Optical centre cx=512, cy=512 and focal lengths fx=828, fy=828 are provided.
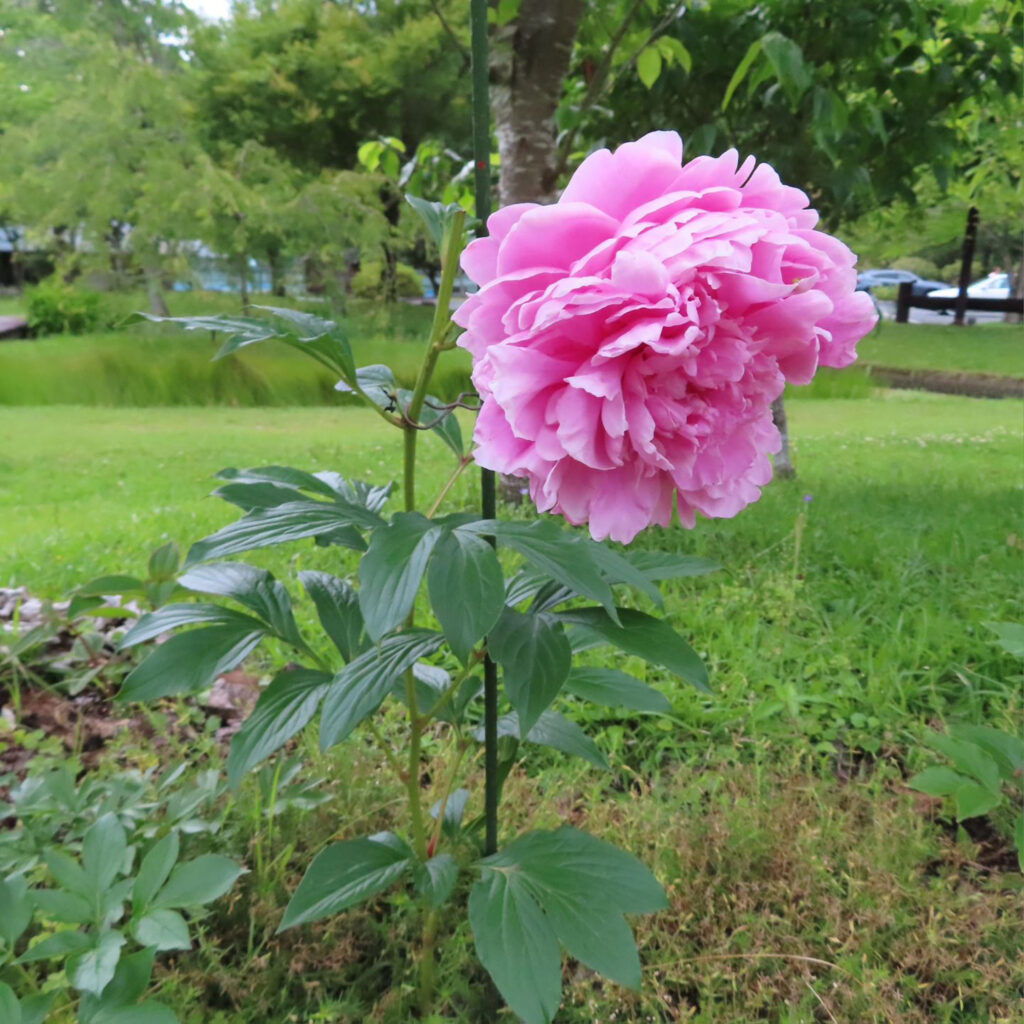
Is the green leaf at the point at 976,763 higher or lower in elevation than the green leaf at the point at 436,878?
lower

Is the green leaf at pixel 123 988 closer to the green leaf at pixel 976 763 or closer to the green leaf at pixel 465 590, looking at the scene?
the green leaf at pixel 465 590

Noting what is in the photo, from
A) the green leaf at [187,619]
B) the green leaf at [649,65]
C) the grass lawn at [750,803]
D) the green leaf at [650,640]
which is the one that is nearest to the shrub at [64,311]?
the grass lawn at [750,803]

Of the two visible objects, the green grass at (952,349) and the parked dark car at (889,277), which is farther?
the parked dark car at (889,277)

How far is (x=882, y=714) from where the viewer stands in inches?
56.9

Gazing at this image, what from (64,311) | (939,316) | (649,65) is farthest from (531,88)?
(939,316)

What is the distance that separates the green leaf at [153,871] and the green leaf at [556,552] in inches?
17.8

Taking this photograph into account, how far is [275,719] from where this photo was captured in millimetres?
757

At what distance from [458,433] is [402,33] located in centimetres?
798

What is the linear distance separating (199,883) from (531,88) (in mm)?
2132

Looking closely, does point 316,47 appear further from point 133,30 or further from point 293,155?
point 133,30

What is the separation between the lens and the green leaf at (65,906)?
738mm

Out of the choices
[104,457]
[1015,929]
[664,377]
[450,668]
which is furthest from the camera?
[104,457]

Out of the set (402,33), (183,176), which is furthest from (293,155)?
(183,176)

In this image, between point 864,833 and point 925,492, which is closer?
point 864,833
